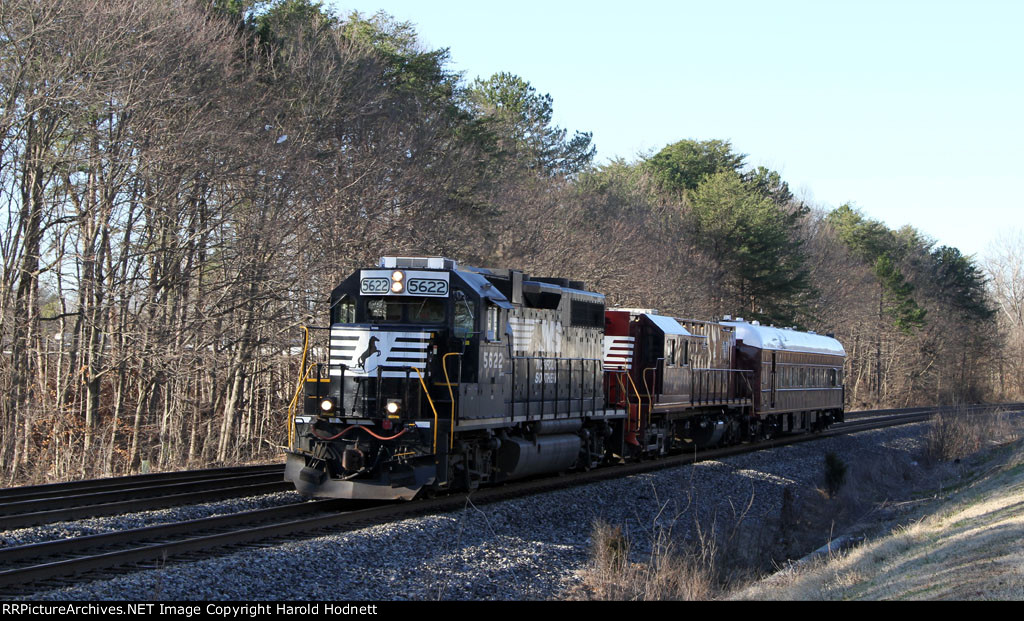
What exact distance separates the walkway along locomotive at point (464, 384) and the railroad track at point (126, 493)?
5.39ft

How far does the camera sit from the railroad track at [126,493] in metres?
11.5

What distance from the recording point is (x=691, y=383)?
76.3 feet

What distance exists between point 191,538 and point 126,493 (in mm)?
3734

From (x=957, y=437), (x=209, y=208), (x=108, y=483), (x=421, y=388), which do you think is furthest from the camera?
(x=957, y=437)

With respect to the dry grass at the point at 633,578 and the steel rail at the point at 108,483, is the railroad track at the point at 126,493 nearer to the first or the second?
the steel rail at the point at 108,483

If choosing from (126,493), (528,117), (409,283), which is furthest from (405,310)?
(528,117)

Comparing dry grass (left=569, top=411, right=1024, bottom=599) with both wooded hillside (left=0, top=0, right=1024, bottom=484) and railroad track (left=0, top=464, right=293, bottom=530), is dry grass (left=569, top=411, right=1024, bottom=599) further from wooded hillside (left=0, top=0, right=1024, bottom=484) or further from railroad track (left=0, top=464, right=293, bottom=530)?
wooded hillside (left=0, top=0, right=1024, bottom=484)

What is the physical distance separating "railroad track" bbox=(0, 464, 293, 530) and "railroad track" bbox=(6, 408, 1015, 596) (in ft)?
4.90

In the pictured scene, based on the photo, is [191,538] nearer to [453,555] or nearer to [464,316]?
[453,555]

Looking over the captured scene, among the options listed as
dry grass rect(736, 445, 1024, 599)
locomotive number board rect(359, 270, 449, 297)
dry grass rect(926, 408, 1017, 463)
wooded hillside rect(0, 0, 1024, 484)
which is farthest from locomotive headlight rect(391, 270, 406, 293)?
dry grass rect(926, 408, 1017, 463)

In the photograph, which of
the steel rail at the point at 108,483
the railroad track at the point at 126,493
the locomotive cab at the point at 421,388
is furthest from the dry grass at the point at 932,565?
the steel rail at the point at 108,483

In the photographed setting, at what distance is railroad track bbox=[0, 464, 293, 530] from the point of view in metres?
11.5

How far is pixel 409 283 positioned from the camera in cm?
1369

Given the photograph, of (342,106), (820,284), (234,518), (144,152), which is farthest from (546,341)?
(820,284)
